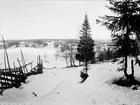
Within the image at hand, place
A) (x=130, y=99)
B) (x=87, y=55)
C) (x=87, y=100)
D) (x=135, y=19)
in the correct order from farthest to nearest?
(x=87, y=55) < (x=135, y=19) < (x=87, y=100) < (x=130, y=99)

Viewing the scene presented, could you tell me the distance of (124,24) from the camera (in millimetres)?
10531

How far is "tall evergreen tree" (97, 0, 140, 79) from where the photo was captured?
10.2 m

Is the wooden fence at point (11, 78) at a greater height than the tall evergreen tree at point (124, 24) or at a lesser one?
lesser

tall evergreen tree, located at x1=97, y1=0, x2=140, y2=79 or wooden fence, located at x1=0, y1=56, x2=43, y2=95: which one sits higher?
tall evergreen tree, located at x1=97, y1=0, x2=140, y2=79

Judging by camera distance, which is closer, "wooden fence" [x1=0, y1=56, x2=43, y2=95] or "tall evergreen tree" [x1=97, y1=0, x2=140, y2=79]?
"tall evergreen tree" [x1=97, y1=0, x2=140, y2=79]

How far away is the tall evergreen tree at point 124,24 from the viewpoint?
1024 cm

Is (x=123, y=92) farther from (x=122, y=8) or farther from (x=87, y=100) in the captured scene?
(x=122, y=8)

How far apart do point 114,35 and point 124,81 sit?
→ 4211 millimetres

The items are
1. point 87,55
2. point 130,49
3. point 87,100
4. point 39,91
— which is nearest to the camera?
point 87,100

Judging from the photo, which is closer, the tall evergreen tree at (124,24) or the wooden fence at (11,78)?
the tall evergreen tree at (124,24)

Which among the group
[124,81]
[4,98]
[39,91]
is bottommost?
[39,91]

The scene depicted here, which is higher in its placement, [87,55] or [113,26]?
[113,26]

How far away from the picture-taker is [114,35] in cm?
1134

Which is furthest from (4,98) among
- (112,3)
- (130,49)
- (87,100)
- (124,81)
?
(112,3)
